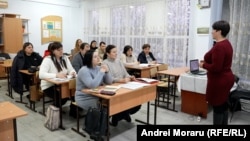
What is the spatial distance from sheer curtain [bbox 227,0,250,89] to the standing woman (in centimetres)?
216

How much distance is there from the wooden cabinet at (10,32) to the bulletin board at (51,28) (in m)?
0.89

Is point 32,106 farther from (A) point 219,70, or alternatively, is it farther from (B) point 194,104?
(A) point 219,70

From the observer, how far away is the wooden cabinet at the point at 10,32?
6.27 m

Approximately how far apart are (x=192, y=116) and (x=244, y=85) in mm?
1416

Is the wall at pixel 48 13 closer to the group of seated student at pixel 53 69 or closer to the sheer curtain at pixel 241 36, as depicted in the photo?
the group of seated student at pixel 53 69

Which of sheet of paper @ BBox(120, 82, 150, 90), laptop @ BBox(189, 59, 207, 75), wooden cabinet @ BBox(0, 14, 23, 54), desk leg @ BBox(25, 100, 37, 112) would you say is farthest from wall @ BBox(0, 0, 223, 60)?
desk leg @ BBox(25, 100, 37, 112)

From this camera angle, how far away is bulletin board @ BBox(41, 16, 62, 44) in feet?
24.1

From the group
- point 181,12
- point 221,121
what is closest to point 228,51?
point 221,121

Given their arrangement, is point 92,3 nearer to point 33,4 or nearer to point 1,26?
point 33,4

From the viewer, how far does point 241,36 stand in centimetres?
422

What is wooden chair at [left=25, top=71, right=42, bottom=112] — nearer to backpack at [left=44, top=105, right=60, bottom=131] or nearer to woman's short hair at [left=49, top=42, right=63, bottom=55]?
woman's short hair at [left=49, top=42, right=63, bottom=55]

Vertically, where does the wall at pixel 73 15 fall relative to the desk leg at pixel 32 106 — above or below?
above

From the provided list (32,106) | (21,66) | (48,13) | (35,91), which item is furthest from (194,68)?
(48,13)

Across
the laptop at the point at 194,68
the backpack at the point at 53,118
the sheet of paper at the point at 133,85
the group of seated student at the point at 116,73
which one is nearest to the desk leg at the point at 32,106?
the backpack at the point at 53,118
